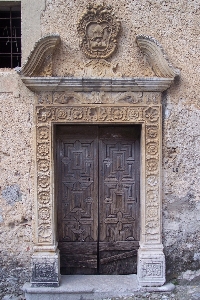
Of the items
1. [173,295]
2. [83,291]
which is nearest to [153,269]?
[173,295]

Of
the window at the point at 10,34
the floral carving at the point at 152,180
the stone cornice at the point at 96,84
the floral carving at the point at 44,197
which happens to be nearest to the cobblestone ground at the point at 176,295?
the floral carving at the point at 152,180

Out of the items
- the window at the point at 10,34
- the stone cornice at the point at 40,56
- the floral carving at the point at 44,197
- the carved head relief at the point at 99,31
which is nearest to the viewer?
the stone cornice at the point at 40,56

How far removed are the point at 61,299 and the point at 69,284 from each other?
0.19 metres

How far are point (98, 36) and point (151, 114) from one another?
1113 millimetres

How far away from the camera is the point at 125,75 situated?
408 centimetres

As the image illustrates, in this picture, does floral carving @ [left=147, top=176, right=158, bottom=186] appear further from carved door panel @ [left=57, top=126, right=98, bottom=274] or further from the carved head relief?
the carved head relief

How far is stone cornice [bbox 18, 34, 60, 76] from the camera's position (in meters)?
3.88

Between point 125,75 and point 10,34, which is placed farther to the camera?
point 10,34

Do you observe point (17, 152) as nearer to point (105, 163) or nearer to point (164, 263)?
point (105, 163)

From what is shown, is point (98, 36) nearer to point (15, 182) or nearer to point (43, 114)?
point (43, 114)

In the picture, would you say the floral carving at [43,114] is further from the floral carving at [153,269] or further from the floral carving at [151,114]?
the floral carving at [153,269]

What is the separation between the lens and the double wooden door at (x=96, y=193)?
430cm

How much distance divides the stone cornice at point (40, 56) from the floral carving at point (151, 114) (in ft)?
4.21

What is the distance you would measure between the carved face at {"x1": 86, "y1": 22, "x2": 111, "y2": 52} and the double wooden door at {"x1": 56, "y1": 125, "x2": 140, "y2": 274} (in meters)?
0.97
